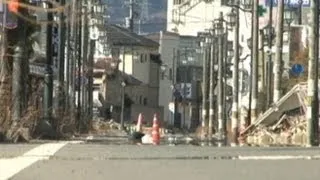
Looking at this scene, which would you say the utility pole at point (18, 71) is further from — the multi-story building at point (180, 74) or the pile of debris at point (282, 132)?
the multi-story building at point (180, 74)

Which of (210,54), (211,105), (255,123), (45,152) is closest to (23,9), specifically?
(45,152)

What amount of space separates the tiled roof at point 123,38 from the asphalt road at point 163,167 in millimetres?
106356

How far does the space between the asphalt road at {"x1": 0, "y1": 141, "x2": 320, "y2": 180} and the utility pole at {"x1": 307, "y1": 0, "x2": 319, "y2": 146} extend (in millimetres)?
14299

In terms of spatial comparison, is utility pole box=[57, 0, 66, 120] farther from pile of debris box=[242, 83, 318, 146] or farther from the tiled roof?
the tiled roof

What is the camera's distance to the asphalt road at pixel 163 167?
41.0ft

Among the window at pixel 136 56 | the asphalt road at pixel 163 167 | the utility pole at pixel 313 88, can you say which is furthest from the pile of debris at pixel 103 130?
the window at pixel 136 56

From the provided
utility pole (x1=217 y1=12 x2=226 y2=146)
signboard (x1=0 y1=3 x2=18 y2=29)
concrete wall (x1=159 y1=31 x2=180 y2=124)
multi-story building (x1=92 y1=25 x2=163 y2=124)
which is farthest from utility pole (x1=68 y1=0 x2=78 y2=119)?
concrete wall (x1=159 y1=31 x2=180 y2=124)

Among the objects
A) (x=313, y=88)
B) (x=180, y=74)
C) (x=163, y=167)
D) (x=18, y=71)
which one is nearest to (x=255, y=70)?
(x=313, y=88)

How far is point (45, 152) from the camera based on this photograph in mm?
16812

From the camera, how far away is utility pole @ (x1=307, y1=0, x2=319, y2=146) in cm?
3091

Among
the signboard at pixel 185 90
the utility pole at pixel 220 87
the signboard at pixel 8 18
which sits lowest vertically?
the signboard at pixel 185 90

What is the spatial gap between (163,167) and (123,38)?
11637 centimetres

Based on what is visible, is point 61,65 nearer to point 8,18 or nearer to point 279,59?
point 279,59

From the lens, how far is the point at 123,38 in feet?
426
